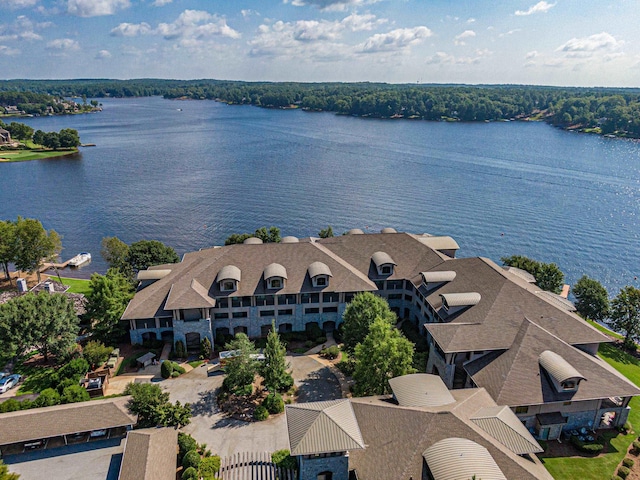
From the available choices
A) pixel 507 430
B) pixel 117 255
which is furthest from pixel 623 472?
pixel 117 255

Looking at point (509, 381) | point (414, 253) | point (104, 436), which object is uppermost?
point (414, 253)

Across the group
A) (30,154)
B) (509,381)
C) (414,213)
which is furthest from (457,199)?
(30,154)

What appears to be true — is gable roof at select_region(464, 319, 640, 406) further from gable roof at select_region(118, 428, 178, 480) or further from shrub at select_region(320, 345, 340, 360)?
gable roof at select_region(118, 428, 178, 480)

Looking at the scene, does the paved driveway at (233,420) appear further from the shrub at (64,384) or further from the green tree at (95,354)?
the shrub at (64,384)

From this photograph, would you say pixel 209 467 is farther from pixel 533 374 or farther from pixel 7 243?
pixel 7 243

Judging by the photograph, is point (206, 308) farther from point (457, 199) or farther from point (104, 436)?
point (457, 199)

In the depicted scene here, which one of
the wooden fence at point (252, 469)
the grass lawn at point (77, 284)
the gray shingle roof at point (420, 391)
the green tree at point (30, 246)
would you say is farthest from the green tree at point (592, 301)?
the green tree at point (30, 246)
